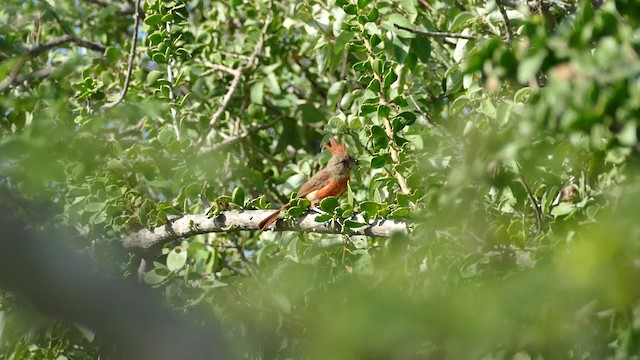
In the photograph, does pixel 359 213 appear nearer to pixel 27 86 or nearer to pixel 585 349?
pixel 585 349

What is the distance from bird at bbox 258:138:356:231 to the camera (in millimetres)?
4773

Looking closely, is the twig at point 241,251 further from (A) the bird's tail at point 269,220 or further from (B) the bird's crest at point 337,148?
(A) the bird's tail at point 269,220

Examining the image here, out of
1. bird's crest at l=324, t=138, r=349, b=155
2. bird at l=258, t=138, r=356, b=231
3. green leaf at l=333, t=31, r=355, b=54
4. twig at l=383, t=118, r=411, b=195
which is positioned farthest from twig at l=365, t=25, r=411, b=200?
bird's crest at l=324, t=138, r=349, b=155

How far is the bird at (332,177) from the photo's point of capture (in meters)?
4.77

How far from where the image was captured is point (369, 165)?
11.7 ft

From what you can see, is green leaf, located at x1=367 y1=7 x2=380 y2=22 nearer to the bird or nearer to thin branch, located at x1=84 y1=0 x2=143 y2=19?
the bird

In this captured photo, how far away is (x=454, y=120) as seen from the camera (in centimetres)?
399

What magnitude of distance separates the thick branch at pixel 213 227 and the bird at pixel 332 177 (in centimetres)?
99

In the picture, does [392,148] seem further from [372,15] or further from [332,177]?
[332,177]

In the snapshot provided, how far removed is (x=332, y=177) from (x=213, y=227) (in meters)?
1.50

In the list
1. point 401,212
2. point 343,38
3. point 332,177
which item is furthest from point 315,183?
point 401,212

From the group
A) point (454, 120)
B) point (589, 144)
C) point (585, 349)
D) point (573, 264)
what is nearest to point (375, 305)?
point (573, 264)

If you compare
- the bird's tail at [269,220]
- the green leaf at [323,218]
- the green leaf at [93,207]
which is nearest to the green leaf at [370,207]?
the green leaf at [323,218]

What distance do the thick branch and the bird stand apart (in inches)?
38.8
